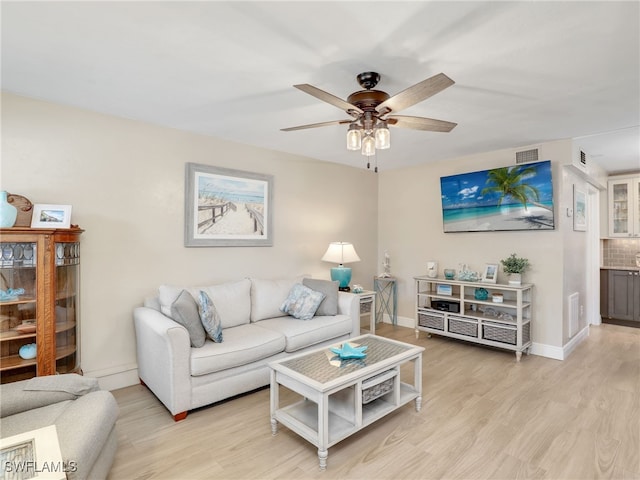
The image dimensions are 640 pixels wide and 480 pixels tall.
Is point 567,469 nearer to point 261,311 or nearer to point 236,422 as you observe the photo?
point 236,422

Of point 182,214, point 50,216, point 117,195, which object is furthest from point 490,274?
point 50,216

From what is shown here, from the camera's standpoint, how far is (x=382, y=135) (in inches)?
85.8

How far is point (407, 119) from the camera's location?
7.38 feet

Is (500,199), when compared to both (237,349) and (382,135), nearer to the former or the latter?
(382,135)

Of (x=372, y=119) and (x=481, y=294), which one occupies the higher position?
(x=372, y=119)

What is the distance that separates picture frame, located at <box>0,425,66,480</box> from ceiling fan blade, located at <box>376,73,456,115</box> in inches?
88.9

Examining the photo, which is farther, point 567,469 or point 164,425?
point 164,425

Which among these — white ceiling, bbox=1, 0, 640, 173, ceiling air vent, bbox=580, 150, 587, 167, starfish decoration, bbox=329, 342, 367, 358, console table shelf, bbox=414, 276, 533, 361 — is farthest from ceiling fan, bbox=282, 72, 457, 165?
ceiling air vent, bbox=580, 150, 587, 167

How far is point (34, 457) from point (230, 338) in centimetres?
163

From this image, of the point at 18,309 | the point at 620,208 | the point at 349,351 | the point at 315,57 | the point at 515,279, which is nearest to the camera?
the point at 315,57

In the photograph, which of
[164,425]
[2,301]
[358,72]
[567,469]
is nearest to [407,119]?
[358,72]

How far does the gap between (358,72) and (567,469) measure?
269 centimetres

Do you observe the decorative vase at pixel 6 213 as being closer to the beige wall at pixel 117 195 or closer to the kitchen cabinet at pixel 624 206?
the beige wall at pixel 117 195

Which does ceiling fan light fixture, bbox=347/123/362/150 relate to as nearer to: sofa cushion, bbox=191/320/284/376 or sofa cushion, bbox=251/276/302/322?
sofa cushion, bbox=191/320/284/376
